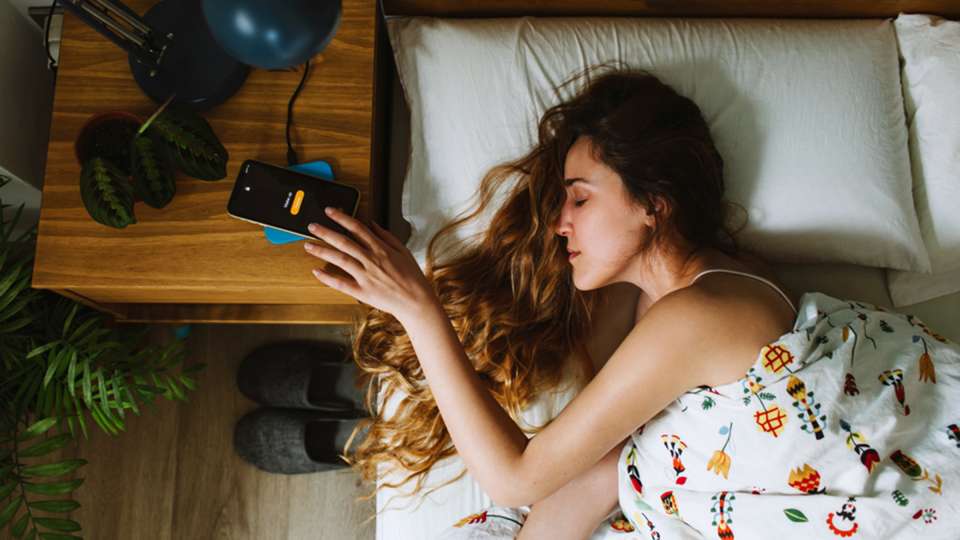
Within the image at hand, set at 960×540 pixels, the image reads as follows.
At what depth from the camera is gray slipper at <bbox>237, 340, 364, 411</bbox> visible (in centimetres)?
154

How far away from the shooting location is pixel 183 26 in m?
1.07

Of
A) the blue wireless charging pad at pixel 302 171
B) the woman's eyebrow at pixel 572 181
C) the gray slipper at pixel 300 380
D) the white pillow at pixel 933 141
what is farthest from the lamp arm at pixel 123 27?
the white pillow at pixel 933 141

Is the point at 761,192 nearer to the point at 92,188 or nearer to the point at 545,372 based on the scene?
the point at 545,372

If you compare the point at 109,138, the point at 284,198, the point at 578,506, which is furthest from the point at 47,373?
the point at 578,506

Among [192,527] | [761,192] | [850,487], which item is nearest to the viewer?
[850,487]

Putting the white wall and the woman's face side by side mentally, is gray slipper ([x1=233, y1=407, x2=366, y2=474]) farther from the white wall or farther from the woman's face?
the woman's face

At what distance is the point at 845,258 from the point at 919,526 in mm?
453

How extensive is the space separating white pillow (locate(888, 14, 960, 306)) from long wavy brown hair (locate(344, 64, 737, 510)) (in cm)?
37

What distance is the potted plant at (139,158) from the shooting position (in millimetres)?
972

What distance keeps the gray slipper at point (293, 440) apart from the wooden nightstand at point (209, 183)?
Answer: 1.48 feet

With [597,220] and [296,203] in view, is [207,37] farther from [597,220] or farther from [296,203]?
[597,220]

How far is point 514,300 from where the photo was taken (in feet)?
4.07

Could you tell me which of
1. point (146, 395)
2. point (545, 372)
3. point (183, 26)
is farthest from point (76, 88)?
point (545, 372)

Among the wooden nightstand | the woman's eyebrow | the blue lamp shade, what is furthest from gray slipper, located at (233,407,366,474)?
the blue lamp shade
